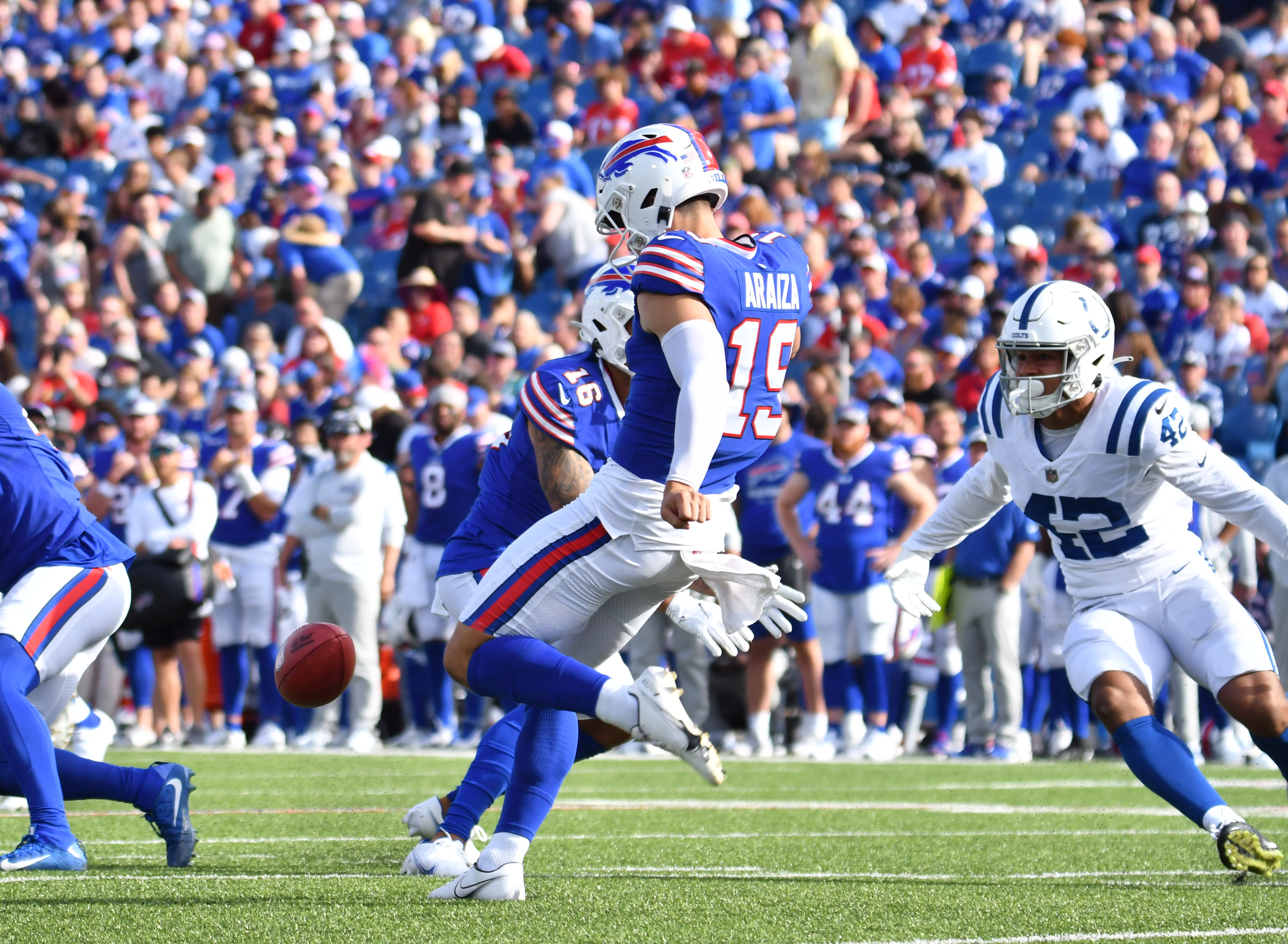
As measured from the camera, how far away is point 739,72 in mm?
15172

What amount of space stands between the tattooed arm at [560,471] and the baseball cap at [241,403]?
6787 millimetres

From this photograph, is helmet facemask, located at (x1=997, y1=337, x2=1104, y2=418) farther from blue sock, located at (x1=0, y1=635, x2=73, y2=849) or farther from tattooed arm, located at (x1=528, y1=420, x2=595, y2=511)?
blue sock, located at (x1=0, y1=635, x2=73, y2=849)

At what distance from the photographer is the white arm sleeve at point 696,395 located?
416 centimetres

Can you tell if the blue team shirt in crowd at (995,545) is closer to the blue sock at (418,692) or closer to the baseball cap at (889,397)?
the baseball cap at (889,397)

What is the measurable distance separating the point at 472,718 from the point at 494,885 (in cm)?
654

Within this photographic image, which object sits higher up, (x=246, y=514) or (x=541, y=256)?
(x=541, y=256)

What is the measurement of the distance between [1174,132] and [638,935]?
10.8m

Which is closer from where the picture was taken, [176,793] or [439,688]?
[176,793]

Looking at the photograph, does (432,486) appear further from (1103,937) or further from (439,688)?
(1103,937)

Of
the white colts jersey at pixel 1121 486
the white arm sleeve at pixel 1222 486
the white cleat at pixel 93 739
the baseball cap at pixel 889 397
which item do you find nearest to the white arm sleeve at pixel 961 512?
the white colts jersey at pixel 1121 486

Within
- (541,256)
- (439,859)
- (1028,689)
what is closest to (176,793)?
(439,859)

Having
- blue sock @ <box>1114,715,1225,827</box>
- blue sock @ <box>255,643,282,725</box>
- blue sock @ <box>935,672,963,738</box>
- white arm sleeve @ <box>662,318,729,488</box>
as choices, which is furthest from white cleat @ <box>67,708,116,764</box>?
blue sock @ <box>935,672,963,738</box>

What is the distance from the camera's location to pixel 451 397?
36.0ft

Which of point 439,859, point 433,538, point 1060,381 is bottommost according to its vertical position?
point 433,538
